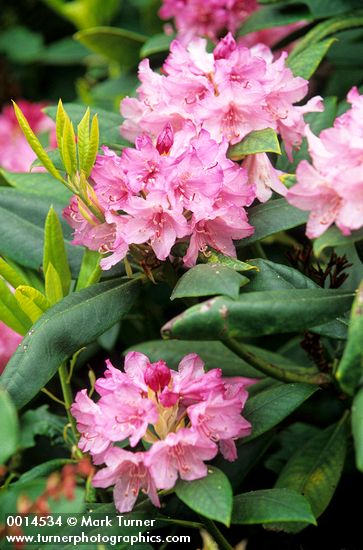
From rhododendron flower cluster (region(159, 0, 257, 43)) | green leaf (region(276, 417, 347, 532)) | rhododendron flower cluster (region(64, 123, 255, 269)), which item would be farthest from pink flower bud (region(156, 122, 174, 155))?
rhododendron flower cluster (region(159, 0, 257, 43))

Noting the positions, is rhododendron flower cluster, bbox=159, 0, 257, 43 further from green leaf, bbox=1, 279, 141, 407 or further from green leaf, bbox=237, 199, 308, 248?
green leaf, bbox=1, 279, 141, 407

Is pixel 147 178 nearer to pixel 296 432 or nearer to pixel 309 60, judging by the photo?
pixel 309 60

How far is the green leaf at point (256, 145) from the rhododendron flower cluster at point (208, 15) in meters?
0.72

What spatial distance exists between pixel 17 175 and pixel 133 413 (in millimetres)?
580

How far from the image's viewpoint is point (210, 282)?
989mm

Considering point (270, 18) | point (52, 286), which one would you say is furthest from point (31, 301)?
point (270, 18)

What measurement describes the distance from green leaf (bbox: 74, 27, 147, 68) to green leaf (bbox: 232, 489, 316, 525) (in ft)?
3.79

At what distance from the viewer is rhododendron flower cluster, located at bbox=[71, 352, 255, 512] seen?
3.29 feet

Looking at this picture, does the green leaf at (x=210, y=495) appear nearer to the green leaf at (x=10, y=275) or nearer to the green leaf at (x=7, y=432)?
the green leaf at (x=7, y=432)

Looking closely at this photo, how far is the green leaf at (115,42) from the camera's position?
185 cm

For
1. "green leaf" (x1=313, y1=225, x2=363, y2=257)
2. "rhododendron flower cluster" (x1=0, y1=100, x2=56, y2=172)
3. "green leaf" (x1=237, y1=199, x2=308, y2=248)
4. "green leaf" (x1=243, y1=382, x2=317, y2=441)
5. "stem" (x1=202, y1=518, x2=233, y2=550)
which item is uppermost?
"green leaf" (x1=313, y1=225, x2=363, y2=257)

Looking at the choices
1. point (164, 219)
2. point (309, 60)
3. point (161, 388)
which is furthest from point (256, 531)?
point (309, 60)

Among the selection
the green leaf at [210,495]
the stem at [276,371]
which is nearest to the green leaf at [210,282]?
the stem at [276,371]

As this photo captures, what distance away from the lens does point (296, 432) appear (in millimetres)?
1577
